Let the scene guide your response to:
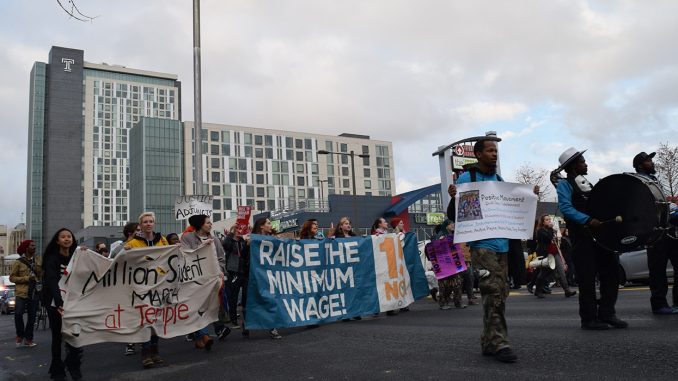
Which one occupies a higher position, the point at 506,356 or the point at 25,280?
the point at 25,280

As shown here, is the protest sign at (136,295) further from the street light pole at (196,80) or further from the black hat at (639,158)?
the street light pole at (196,80)

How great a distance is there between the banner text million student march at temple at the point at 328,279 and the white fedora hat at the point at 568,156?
13.7 feet

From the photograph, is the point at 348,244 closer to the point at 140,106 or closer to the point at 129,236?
the point at 129,236

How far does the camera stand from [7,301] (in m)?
22.1

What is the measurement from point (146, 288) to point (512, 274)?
4.08 m

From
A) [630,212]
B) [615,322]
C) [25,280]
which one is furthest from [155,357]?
[25,280]

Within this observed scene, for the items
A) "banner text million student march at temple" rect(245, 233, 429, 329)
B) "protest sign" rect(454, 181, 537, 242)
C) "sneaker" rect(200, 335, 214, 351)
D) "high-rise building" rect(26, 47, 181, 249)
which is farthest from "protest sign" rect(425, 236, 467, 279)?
"high-rise building" rect(26, 47, 181, 249)

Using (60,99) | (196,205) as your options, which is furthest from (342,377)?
(60,99)

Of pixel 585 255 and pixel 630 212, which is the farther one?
pixel 585 255

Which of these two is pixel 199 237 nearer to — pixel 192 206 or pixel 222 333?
pixel 222 333

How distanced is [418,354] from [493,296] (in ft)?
3.41

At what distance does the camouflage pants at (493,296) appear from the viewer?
476 centimetres

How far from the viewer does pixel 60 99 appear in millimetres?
133625

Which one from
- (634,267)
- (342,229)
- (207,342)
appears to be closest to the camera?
(207,342)
